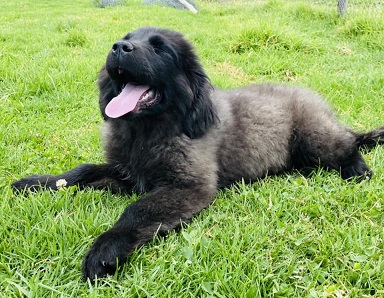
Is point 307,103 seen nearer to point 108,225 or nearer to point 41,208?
point 108,225

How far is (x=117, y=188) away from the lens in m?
2.83

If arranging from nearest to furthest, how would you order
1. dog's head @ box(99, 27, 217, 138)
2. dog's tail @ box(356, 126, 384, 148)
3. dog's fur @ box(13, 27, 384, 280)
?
dog's fur @ box(13, 27, 384, 280) → dog's head @ box(99, 27, 217, 138) → dog's tail @ box(356, 126, 384, 148)

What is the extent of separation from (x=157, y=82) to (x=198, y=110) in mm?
316

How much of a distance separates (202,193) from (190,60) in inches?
35.0

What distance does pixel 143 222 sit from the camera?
7.24 feet

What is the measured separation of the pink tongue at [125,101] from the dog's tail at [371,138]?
6.30ft

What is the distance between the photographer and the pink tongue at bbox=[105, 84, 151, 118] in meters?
2.56

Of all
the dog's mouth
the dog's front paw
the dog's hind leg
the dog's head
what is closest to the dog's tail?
the dog's head

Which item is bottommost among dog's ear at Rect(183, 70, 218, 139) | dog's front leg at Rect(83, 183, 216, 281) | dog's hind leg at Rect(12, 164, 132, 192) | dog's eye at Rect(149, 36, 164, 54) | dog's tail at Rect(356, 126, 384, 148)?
dog's tail at Rect(356, 126, 384, 148)

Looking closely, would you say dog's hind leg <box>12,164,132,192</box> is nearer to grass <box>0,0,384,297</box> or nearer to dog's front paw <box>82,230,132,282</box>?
grass <box>0,0,384,297</box>

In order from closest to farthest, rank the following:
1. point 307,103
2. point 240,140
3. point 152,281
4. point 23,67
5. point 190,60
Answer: point 152,281 < point 190,60 < point 240,140 < point 307,103 < point 23,67

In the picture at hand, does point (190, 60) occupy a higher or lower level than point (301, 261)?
higher

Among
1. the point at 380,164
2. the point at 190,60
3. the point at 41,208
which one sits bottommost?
the point at 380,164

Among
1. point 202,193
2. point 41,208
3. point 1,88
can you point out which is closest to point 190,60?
point 202,193
